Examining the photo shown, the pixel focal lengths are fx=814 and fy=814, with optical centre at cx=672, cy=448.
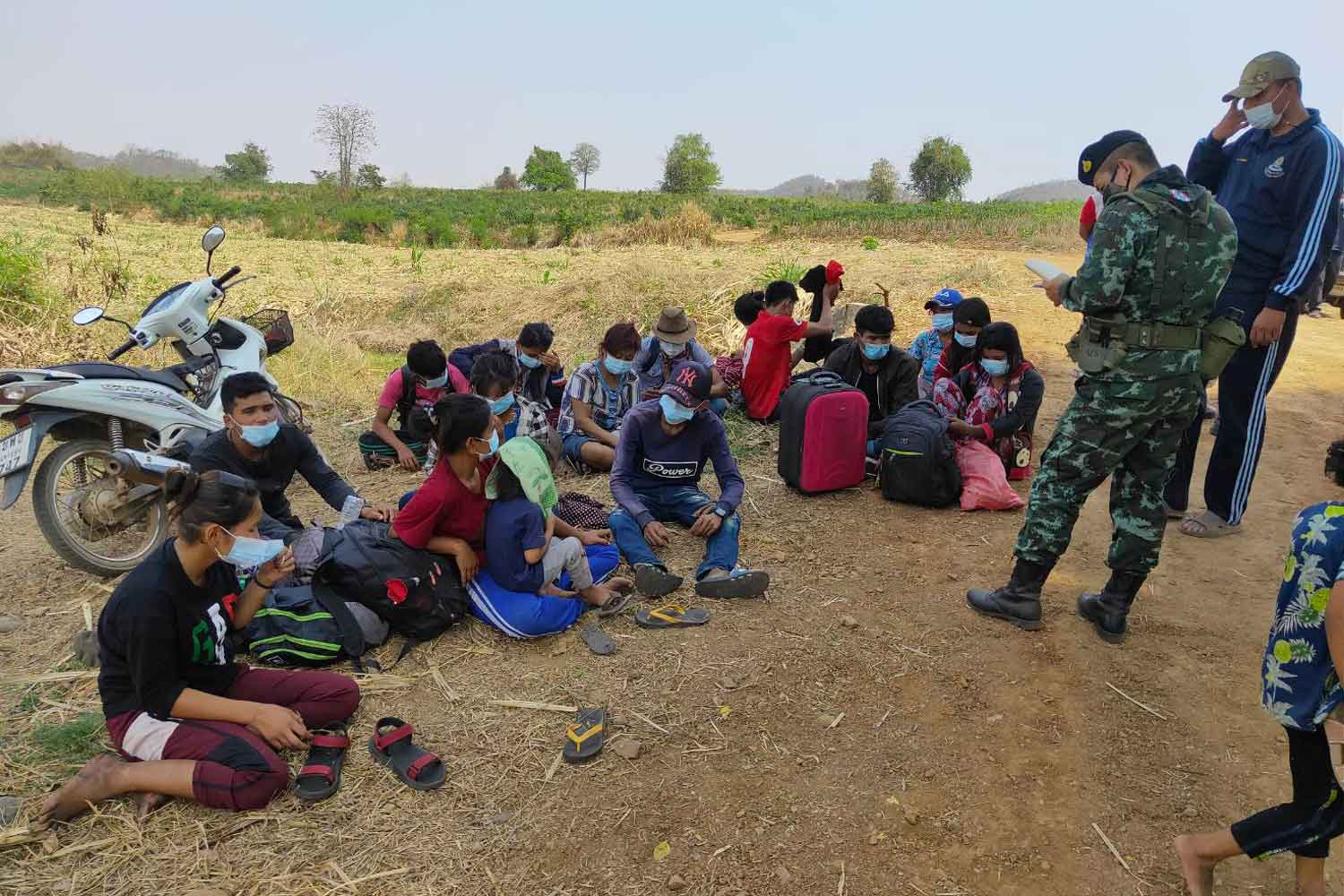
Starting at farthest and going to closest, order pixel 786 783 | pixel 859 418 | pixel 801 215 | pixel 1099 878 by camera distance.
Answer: pixel 801 215
pixel 859 418
pixel 786 783
pixel 1099 878

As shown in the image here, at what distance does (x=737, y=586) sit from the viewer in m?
3.87

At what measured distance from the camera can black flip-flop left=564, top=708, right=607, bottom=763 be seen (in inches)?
110

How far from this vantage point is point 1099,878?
2.31 m

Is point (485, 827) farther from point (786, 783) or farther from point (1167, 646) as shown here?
point (1167, 646)

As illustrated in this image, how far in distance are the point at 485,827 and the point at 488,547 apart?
1335 mm

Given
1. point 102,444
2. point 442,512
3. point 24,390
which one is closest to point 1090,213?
point 442,512

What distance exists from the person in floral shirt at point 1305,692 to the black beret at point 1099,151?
6.02 ft

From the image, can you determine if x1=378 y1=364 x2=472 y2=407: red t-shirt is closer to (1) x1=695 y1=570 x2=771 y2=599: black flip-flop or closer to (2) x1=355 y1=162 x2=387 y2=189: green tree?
(1) x1=695 y1=570 x2=771 y2=599: black flip-flop

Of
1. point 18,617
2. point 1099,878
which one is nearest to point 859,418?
point 1099,878

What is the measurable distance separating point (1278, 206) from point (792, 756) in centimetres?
365

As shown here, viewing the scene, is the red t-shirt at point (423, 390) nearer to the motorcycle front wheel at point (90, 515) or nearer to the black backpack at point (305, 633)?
the motorcycle front wheel at point (90, 515)

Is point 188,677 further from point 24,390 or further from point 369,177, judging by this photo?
point 369,177

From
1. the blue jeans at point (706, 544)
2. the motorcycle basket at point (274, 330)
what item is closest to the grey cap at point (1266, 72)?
the blue jeans at point (706, 544)

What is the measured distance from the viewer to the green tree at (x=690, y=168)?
74562 millimetres
